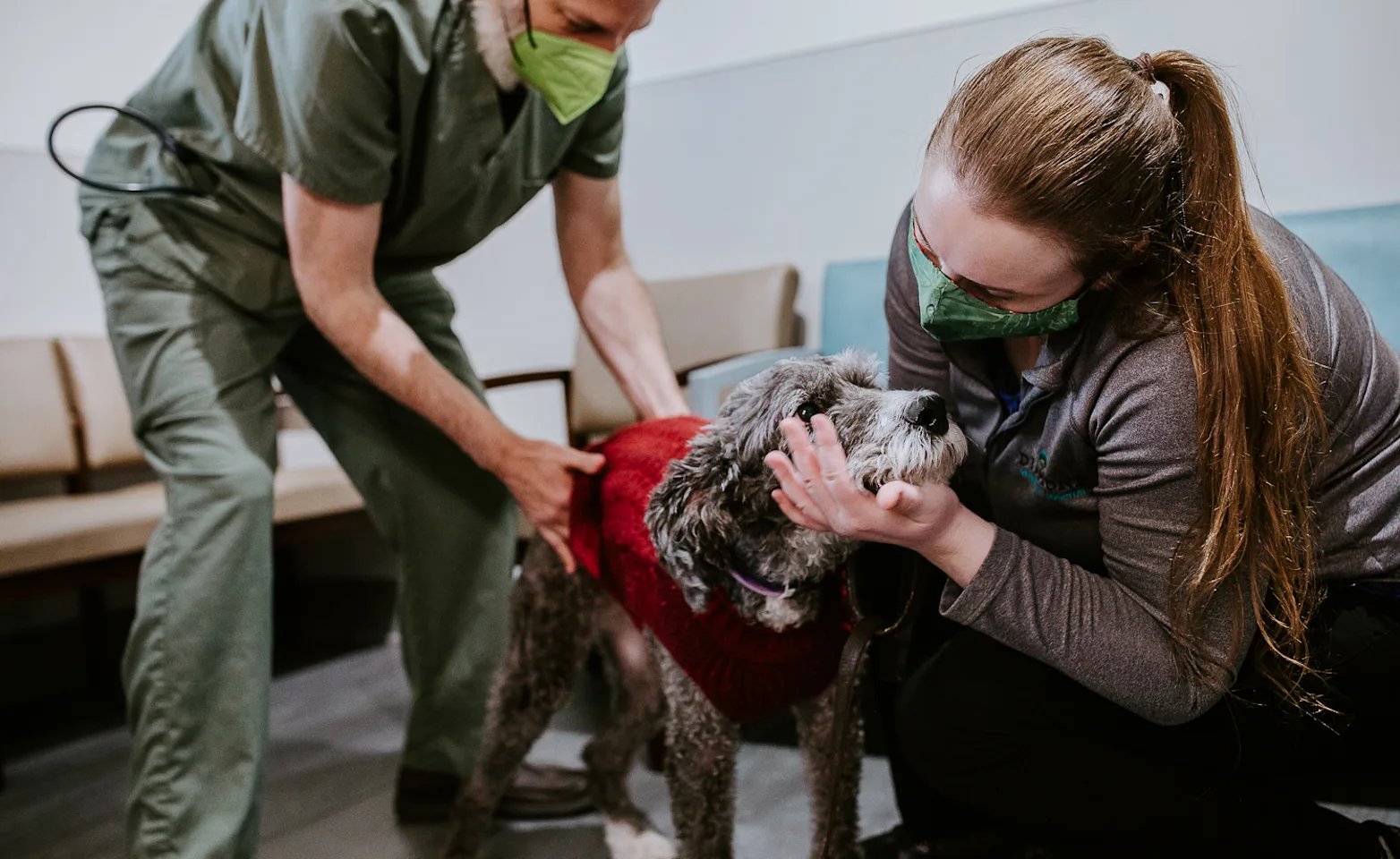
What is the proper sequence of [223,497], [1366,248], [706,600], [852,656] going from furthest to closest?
[223,497]
[1366,248]
[706,600]
[852,656]

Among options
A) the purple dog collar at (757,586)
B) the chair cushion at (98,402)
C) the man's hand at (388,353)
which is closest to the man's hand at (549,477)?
the man's hand at (388,353)

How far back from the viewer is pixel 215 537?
1363 millimetres

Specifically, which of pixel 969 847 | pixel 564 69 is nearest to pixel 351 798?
pixel 969 847

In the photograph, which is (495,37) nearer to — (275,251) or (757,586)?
(275,251)

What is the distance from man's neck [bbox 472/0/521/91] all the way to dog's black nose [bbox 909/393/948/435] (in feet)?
2.47

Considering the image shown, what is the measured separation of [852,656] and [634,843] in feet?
2.62

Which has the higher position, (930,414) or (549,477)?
(930,414)

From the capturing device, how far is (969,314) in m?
0.92

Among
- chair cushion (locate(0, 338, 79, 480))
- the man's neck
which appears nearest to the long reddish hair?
the man's neck

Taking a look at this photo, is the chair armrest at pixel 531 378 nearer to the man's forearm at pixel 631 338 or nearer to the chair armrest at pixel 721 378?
the man's forearm at pixel 631 338

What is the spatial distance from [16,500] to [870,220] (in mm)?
2355

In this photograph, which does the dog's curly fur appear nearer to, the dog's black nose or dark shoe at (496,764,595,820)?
the dog's black nose

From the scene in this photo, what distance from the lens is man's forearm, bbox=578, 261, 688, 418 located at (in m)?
1.62

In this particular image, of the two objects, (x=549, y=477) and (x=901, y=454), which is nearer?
(x=901, y=454)
